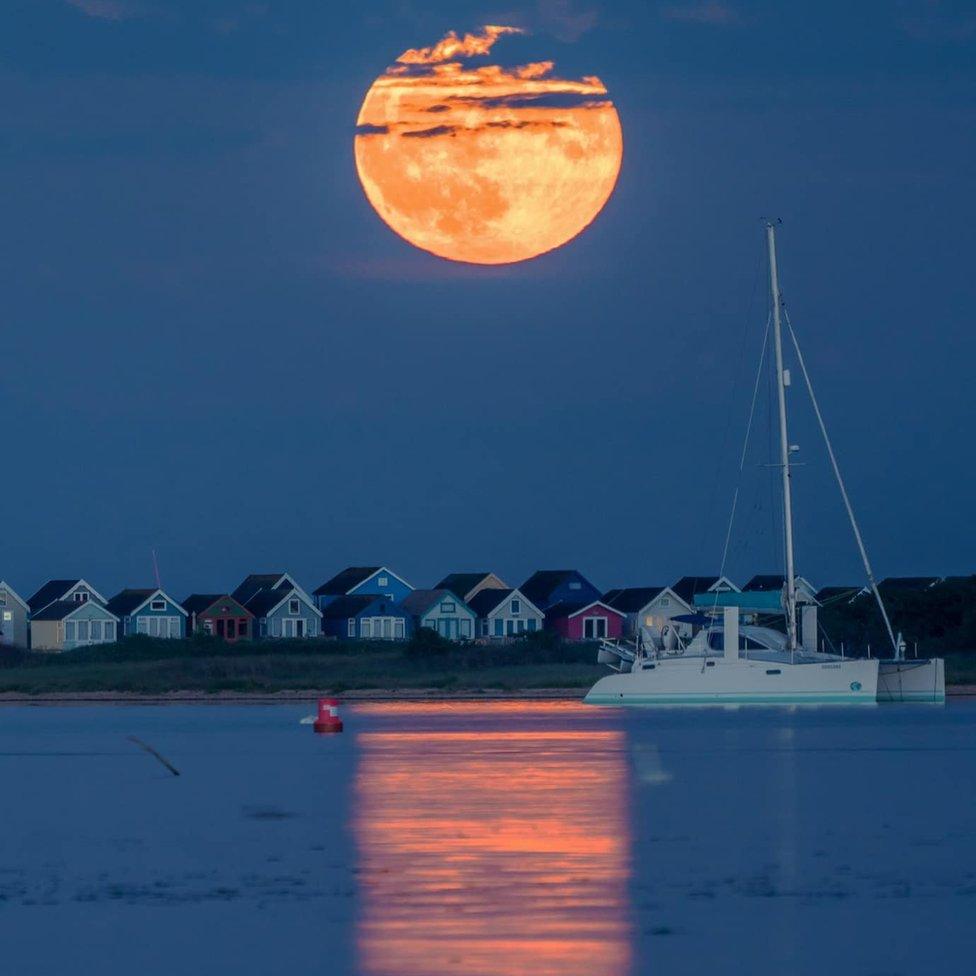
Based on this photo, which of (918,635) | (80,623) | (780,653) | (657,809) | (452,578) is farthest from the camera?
(452,578)

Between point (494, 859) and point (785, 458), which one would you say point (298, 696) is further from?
point (494, 859)

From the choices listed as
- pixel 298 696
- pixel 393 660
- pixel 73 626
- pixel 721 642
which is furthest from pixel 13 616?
pixel 721 642

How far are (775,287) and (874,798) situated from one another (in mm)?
38199

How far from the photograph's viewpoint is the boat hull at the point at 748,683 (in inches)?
2403

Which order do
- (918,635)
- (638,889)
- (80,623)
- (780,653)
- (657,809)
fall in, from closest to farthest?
(638,889) < (657,809) < (780,653) < (918,635) < (80,623)

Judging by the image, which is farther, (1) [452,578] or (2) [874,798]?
(1) [452,578]

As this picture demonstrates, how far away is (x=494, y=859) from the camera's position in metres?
23.1

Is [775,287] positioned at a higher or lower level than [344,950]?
higher

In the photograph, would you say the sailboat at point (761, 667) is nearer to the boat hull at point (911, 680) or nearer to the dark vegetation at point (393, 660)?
the boat hull at point (911, 680)

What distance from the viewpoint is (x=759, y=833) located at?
87.0ft

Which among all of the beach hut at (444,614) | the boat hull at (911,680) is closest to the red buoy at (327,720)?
the boat hull at (911,680)

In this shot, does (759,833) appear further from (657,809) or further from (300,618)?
(300,618)

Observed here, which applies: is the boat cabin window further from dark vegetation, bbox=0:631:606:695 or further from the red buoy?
the red buoy

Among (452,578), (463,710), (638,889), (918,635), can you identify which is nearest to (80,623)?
(452,578)
